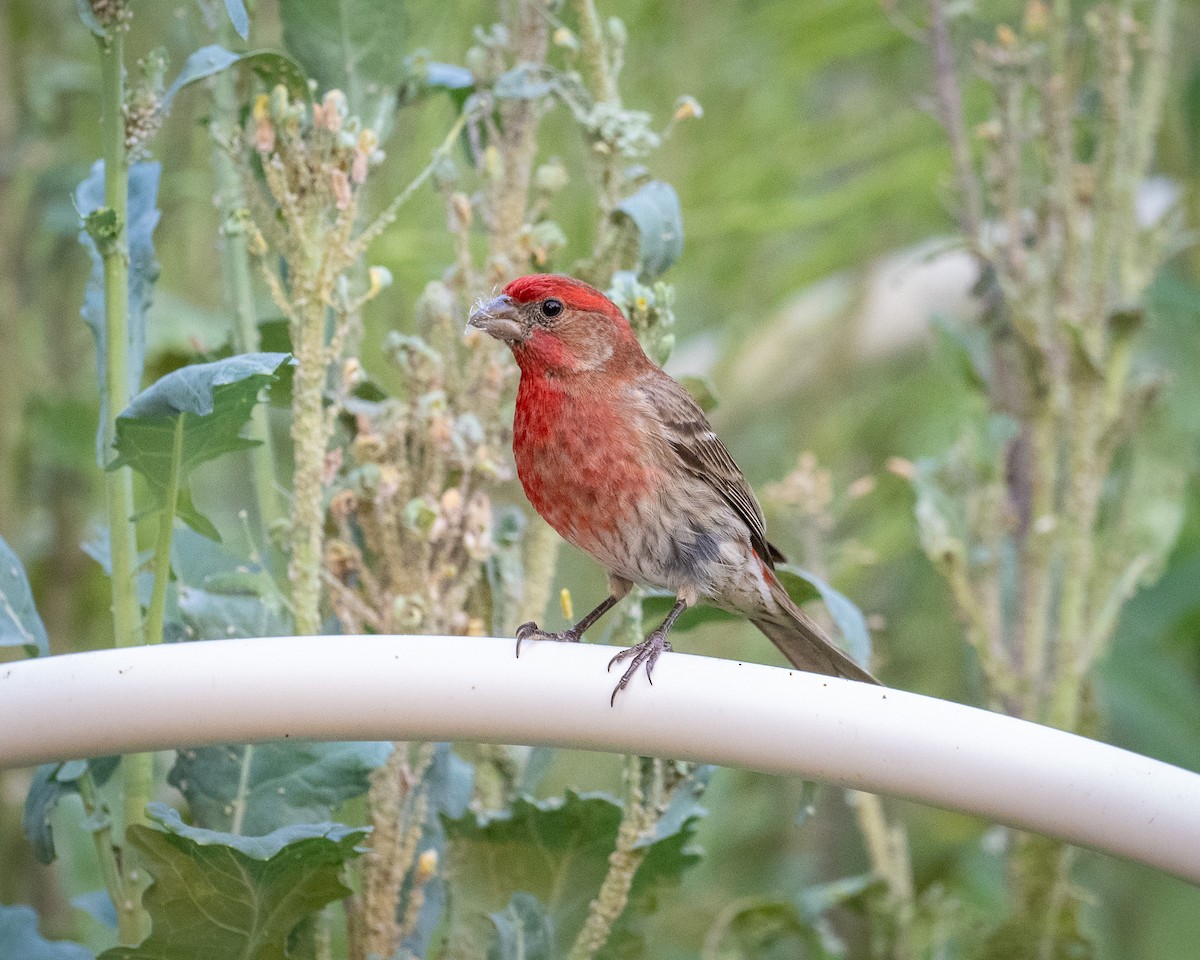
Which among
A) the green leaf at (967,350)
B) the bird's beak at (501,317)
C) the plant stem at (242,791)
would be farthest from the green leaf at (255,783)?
the green leaf at (967,350)

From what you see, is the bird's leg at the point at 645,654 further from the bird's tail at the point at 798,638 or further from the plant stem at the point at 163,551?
the plant stem at the point at 163,551

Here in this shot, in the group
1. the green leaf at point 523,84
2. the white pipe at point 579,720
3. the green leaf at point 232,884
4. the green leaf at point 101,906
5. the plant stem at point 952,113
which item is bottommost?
the green leaf at point 101,906

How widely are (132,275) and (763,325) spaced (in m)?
2.69

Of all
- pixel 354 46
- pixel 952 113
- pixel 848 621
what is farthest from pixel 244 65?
pixel 952 113

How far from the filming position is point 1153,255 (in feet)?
10.2

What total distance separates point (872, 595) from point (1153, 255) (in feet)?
7.92

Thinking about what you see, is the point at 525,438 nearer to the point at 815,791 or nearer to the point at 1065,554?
the point at 815,791

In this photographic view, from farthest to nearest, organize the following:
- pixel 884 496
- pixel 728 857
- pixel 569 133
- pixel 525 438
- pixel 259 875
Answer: pixel 728 857 → pixel 884 496 → pixel 569 133 → pixel 525 438 → pixel 259 875

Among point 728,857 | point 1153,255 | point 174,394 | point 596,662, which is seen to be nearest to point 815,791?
point 596,662

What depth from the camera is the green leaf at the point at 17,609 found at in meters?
2.09

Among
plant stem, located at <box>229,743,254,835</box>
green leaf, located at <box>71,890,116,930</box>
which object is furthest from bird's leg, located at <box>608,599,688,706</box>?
green leaf, located at <box>71,890,116,930</box>

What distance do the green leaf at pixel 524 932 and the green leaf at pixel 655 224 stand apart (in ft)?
3.19

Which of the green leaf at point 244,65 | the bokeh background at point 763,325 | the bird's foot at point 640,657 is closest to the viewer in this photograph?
the bird's foot at point 640,657

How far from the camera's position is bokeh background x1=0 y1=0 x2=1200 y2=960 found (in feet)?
13.1
